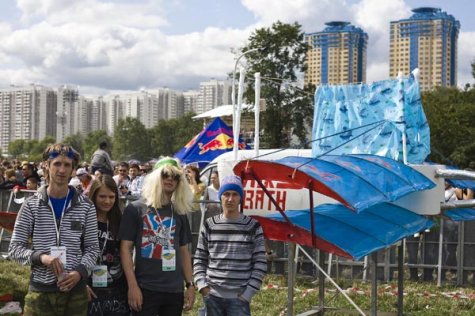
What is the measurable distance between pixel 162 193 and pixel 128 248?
452mm

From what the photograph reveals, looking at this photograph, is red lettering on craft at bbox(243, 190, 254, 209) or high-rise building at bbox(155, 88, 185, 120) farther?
high-rise building at bbox(155, 88, 185, 120)

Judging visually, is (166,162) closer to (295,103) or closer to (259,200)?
(259,200)

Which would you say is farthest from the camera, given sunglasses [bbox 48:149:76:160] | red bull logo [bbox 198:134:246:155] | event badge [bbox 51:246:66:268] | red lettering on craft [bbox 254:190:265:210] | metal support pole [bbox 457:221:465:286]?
red bull logo [bbox 198:134:246:155]

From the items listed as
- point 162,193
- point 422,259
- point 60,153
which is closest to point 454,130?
point 422,259

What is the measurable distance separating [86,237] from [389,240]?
2.84m

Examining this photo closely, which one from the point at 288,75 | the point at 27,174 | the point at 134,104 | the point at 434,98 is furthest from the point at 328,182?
the point at 134,104

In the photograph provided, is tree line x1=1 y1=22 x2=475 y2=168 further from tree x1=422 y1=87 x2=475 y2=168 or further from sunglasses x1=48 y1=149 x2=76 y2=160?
sunglasses x1=48 y1=149 x2=76 y2=160

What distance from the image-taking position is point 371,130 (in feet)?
30.3

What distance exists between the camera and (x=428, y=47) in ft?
330

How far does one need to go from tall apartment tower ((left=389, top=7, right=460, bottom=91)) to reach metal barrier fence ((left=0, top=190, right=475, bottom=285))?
88.1 m

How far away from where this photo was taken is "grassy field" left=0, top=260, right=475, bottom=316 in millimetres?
9172

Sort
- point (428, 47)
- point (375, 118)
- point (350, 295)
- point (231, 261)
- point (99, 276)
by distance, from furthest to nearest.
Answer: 1. point (428, 47)
2. point (350, 295)
3. point (375, 118)
4. point (231, 261)
5. point (99, 276)

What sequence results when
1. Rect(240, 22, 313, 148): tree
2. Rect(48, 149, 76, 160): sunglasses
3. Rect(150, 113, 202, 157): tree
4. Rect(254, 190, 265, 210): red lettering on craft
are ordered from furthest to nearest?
Rect(150, 113, 202, 157): tree < Rect(240, 22, 313, 148): tree < Rect(254, 190, 265, 210): red lettering on craft < Rect(48, 149, 76, 160): sunglasses

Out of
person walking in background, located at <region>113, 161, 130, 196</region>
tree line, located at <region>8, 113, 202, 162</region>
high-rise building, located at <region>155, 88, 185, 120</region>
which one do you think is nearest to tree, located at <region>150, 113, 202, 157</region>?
tree line, located at <region>8, 113, 202, 162</region>
